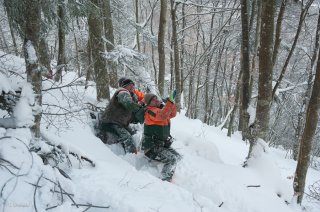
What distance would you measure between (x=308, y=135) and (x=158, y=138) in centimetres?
257

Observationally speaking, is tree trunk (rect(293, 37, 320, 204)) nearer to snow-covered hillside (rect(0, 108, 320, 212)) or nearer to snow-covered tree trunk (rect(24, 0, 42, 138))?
snow-covered hillside (rect(0, 108, 320, 212))

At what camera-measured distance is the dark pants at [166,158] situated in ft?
18.2

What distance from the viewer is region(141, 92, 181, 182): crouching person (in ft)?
18.4

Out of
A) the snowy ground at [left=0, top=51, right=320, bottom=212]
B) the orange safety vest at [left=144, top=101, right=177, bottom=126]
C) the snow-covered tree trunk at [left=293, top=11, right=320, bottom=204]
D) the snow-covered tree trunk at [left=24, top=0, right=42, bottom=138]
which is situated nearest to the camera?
the snowy ground at [left=0, top=51, right=320, bottom=212]

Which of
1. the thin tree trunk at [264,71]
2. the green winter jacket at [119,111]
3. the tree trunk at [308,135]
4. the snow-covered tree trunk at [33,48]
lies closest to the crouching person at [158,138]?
the green winter jacket at [119,111]

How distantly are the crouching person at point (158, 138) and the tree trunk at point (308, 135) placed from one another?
2197mm

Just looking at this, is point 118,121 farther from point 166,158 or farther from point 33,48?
point 33,48

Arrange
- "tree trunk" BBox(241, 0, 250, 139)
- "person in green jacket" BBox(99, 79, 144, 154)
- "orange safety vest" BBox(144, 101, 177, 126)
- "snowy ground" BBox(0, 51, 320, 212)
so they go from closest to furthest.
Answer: "snowy ground" BBox(0, 51, 320, 212)
"orange safety vest" BBox(144, 101, 177, 126)
"person in green jacket" BBox(99, 79, 144, 154)
"tree trunk" BBox(241, 0, 250, 139)

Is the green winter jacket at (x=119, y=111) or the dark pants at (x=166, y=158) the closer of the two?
the dark pants at (x=166, y=158)

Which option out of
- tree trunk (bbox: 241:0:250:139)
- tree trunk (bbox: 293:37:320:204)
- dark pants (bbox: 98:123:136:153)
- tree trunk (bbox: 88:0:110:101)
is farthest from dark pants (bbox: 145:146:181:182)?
tree trunk (bbox: 293:37:320:204)

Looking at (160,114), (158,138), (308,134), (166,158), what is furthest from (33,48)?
(308,134)

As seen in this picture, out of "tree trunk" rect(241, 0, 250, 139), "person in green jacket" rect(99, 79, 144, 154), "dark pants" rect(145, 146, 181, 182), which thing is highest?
"tree trunk" rect(241, 0, 250, 139)

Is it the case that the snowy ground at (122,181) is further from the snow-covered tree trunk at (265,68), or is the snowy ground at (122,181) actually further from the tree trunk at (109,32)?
the tree trunk at (109,32)

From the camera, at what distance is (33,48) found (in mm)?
3627
